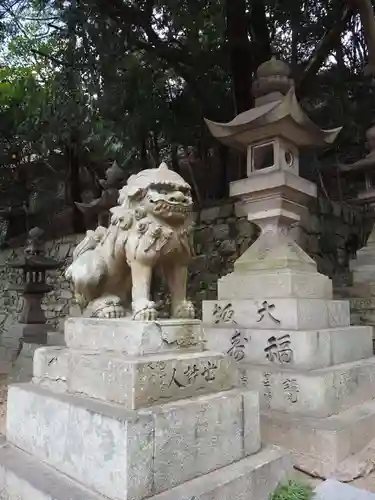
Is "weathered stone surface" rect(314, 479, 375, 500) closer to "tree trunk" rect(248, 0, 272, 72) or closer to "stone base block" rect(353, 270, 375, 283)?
"stone base block" rect(353, 270, 375, 283)

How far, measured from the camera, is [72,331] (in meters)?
2.56

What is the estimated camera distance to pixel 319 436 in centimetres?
277

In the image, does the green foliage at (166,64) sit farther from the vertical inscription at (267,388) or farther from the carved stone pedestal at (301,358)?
the vertical inscription at (267,388)

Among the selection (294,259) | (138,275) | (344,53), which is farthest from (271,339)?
(344,53)

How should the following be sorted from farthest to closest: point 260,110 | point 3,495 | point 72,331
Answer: point 260,110 < point 72,331 < point 3,495

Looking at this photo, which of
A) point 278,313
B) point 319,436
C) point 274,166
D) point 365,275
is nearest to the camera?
point 319,436

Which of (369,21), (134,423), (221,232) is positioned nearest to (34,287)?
(221,232)

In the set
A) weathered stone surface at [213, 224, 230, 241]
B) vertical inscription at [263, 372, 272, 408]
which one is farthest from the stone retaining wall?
vertical inscription at [263, 372, 272, 408]

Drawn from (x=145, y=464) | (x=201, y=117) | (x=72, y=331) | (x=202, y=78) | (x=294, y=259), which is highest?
(x=202, y=78)

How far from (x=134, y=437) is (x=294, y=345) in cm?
173

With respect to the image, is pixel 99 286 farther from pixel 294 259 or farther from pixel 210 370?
pixel 294 259

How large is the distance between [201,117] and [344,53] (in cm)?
286

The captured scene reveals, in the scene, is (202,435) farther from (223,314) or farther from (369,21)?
(369,21)

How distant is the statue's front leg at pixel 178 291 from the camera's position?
2504 millimetres
